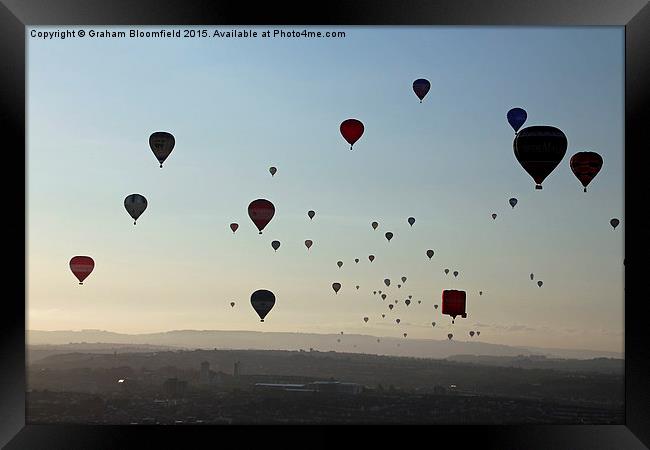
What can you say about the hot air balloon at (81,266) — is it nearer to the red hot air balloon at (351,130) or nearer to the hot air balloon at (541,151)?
the red hot air balloon at (351,130)

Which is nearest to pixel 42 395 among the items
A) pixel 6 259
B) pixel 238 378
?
pixel 238 378

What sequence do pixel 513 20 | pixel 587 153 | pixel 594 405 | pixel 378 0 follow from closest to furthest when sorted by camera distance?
1. pixel 378 0
2. pixel 513 20
3. pixel 587 153
4. pixel 594 405

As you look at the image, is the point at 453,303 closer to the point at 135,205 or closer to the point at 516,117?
the point at 516,117

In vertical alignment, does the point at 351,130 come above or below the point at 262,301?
above

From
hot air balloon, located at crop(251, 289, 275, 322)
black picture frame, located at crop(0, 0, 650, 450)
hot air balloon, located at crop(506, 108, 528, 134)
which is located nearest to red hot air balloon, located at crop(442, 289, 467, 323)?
hot air balloon, located at crop(251, 289, 275, 322)

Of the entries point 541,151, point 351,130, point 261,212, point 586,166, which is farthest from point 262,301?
point 541,151

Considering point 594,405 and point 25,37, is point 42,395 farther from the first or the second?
point 25,37
